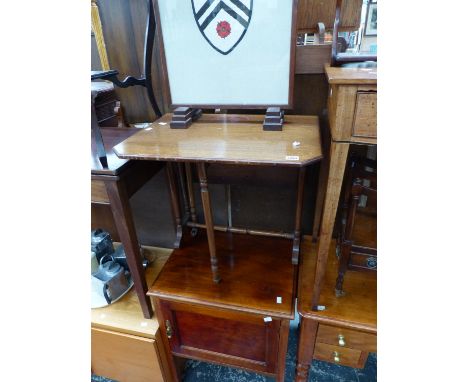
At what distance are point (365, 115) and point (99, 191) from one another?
0.70 meters

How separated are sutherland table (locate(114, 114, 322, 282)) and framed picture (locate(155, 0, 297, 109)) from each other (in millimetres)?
68

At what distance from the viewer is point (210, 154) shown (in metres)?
0.69

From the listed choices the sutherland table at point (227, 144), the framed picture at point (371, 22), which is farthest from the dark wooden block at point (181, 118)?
the framed picture at point (371, 22)

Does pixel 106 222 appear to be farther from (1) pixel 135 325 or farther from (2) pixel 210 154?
(2) pixel 210 154

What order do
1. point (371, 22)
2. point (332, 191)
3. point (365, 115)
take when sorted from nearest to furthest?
1. point (365, 115)
2. point (332, 191)
3. point (371, 22)

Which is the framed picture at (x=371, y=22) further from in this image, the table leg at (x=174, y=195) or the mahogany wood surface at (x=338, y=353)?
the mahogany wood surface at (x=338, y=353)

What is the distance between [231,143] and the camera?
2.43 feet

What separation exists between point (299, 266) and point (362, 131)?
2.11 ft

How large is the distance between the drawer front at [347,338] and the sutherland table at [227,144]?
0.43 m

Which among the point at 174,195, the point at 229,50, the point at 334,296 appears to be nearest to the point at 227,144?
the point at 229,50

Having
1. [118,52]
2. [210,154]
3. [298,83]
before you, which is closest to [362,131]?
[210,154]

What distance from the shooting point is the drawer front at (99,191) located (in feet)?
2.65

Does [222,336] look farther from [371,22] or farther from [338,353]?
[371,22]

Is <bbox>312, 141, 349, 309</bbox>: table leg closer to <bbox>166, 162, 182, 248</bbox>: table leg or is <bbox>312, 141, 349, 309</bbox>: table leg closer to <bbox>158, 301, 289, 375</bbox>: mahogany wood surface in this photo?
<bbox>158, 301, 289, 375</bbox>: mahogany wood surface
